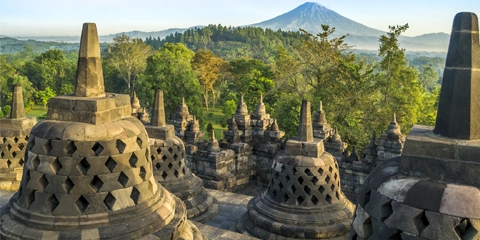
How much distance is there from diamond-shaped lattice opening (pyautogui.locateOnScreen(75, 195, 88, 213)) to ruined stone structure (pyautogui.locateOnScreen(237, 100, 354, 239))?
510cm

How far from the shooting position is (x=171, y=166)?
1039 cm

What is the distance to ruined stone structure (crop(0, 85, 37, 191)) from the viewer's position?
34.0ft

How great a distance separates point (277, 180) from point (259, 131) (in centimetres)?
809

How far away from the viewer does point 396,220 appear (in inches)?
136

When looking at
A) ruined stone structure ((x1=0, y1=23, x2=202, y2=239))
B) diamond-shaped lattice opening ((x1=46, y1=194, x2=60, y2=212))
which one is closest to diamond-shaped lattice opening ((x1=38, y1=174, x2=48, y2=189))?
ruined stone structure ((x1=0, y1=23, x2=202, y2=239))

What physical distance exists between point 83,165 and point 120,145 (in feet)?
1.58

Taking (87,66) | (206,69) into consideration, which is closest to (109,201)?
(87,66)

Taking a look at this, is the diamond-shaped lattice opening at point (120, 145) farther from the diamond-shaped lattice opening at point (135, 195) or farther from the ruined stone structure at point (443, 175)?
the ruined stone structure at point (443, 175)

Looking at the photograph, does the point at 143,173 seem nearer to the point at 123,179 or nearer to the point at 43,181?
the point at 123,179

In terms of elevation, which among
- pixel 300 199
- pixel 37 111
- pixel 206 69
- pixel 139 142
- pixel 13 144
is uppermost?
pixel 206 69

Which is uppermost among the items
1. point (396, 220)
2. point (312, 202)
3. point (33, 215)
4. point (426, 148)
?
point (426, 148)

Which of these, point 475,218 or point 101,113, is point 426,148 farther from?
point 101,113

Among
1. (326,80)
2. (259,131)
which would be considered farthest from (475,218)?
(326,80)

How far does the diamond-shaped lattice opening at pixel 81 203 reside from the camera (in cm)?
465
